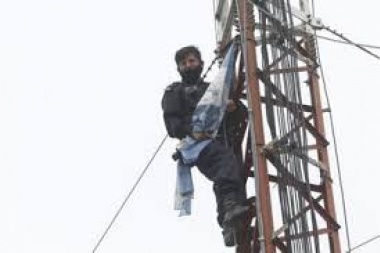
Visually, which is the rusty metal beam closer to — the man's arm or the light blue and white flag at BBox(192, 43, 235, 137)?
the light blue and white flag at BBox(192, 43, 235, 137)

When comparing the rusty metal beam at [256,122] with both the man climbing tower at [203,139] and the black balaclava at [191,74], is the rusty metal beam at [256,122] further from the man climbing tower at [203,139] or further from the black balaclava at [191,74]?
the black balaclava at [191,74]

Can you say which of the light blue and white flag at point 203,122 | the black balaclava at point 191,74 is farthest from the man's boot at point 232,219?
the black balaclava at point 191,74

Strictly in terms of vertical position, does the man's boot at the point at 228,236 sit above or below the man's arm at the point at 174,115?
below

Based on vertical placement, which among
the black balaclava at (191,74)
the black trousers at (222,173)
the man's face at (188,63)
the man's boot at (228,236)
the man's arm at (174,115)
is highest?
the man's face at (188,63)

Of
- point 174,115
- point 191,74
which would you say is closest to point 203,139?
point 174,115

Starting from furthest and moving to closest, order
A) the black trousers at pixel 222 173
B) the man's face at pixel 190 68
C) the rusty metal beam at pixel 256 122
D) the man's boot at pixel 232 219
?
the man's face at pixel 190 68 → the black trousers at pixel 222 173 → the man's boot at pixel 232 219 → the rusty metal beam at pixel 256 122

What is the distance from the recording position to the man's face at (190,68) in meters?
8.93

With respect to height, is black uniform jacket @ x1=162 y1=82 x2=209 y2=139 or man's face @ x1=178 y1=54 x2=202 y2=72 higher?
man's face @ x1=178 y1=54 x2=202 y2=72

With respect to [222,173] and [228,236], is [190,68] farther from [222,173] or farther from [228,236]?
[228,236]

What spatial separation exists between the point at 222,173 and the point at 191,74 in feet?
3.24

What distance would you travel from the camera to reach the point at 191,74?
8953mm

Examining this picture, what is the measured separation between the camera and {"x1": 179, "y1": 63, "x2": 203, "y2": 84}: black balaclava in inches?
352

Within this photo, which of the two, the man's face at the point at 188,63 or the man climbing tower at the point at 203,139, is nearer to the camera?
the man climbing tower at the point at 203,139

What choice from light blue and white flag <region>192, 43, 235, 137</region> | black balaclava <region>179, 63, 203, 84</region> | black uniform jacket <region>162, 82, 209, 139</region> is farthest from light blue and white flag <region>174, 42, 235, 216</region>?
black balaclava <region>179, 63, 203, 84</region>
